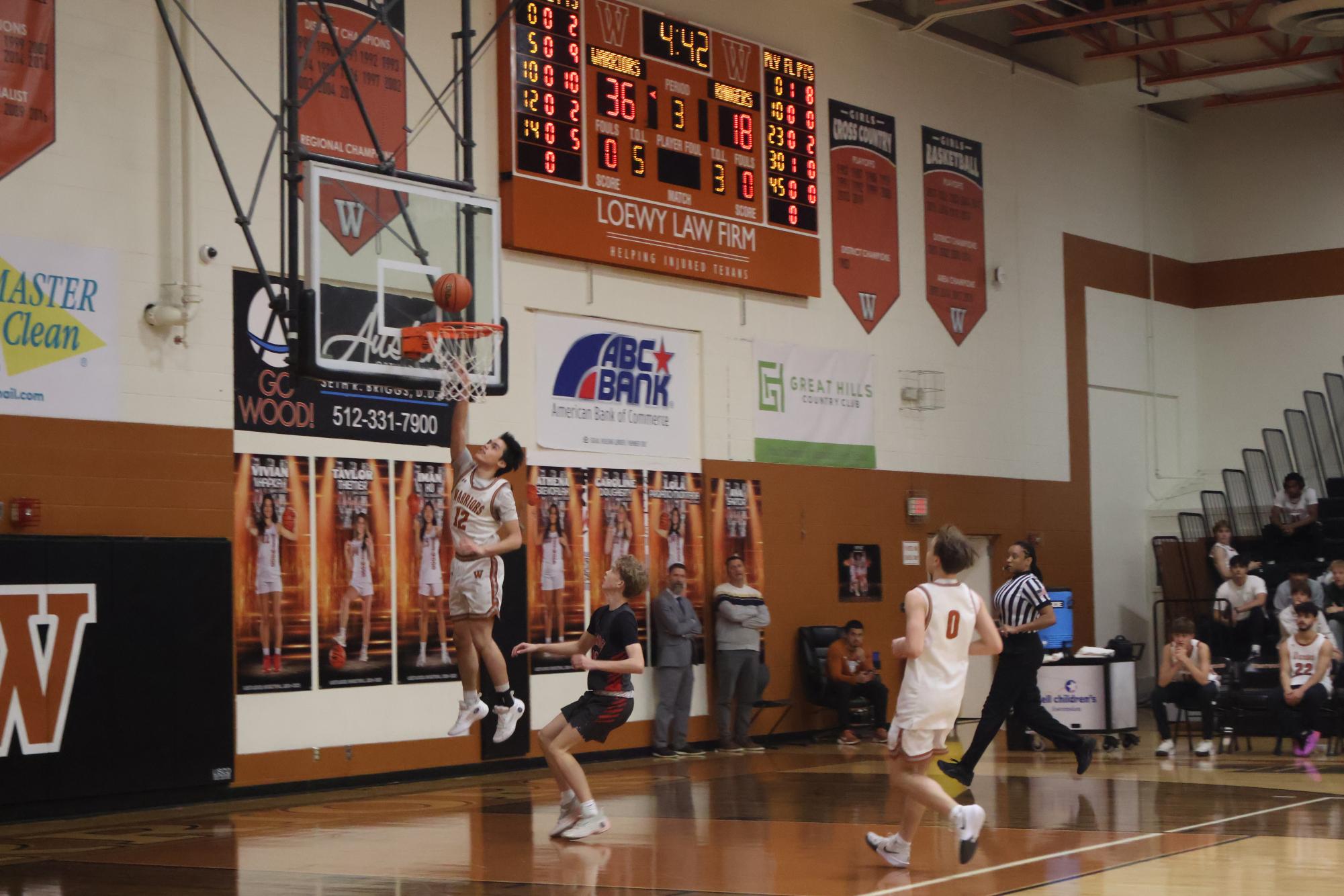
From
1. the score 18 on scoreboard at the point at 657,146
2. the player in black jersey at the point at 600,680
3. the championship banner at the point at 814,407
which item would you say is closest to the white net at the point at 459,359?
the player in black jersey at the point at 600,680

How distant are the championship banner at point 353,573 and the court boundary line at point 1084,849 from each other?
679 cm

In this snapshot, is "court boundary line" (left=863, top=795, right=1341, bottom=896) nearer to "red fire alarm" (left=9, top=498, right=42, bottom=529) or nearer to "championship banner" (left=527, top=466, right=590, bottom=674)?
"championship banner" (left=527, top=466, right=590, bottom=674)

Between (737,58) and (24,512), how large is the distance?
359 inches

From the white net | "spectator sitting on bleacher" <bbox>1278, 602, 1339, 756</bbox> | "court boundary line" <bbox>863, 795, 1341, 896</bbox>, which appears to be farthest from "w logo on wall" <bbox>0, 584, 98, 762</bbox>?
"spectator sitting on bleacher" <bbox>1278, 602, 1339, 756</bbox>

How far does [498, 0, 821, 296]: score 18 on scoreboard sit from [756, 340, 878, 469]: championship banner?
83 cm

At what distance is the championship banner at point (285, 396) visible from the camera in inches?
517

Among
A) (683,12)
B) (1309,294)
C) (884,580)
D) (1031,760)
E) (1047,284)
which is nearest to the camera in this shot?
(1031,760)

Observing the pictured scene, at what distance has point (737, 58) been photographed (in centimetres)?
1712

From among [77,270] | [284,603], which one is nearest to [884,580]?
[284,603]

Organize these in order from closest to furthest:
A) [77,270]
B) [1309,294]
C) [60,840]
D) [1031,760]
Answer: [60,840]
[77,270]
[1031,760]
[1309,294]

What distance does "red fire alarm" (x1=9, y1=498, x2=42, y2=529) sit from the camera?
11.6 meters

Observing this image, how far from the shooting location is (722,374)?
17391mm

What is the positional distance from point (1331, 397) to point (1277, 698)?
8773mm

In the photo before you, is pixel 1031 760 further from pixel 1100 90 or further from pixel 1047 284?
pixel 1100 90
